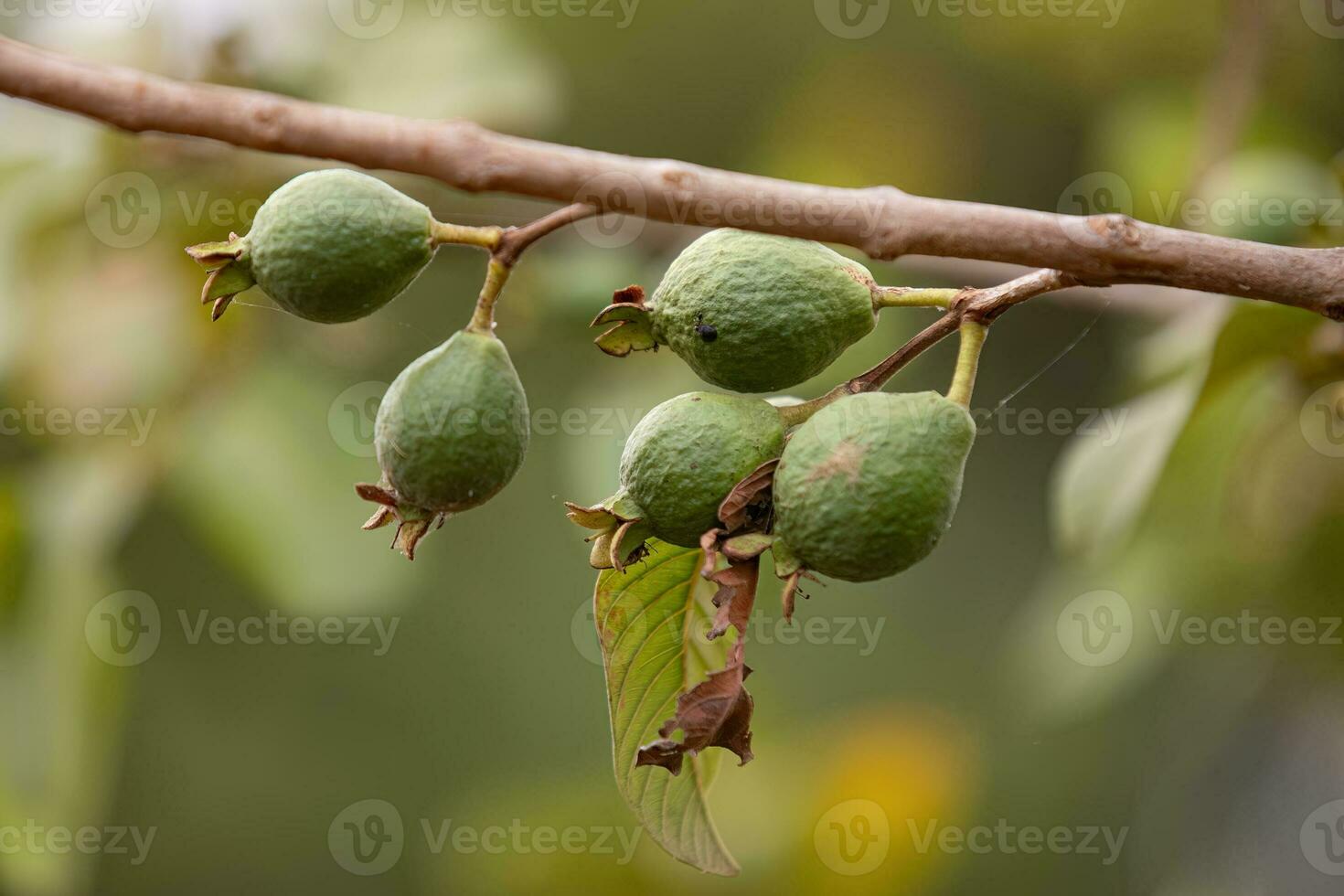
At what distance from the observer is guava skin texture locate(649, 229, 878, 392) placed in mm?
1444

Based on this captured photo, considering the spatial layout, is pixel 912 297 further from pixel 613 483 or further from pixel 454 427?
pixel 613 483

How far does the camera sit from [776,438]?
147 cm

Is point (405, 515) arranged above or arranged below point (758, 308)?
below

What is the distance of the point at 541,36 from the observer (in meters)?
4.11

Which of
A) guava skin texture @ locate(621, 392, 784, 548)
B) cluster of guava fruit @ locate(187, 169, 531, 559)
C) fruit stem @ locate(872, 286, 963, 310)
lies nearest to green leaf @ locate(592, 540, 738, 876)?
guava skin texture @ locate(621, 392, 784, 548)

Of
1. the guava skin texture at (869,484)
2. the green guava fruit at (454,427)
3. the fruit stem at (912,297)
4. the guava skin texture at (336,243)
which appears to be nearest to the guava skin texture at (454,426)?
the green guava fruit at (454,427)

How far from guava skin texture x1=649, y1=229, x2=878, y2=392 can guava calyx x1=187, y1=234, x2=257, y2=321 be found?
1.64 ft

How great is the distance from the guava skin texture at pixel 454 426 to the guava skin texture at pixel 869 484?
1.06 ft

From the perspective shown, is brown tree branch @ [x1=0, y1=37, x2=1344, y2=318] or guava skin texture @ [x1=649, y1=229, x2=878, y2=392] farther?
guava skin texture @ [x1=649, y1=229, x2=878, y2=392]

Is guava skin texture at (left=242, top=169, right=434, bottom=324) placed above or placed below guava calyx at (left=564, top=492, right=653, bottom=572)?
above

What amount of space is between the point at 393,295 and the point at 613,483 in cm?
114

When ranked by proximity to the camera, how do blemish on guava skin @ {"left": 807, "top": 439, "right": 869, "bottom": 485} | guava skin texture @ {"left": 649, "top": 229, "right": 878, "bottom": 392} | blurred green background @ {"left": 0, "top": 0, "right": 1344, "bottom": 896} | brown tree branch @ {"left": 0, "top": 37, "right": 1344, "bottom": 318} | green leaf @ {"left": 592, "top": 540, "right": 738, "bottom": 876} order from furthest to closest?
blurred green background @ {"left": 0, "top": 0, "right": 1344, "bottom": 896}
green leaf @ {"left": 592, "top": 540, "right": 738, "bottom": 876}
guava skin texture @ {"left": 649, "top": 229, "right": 878, "bottom": 392}
blemish on guava skin @ {"left": 807, "top": 439, "right": 869, "bottom": 485}
brown tree branch @ {"left": 0, "top": 37, "right": 1344, "bottom": 318}

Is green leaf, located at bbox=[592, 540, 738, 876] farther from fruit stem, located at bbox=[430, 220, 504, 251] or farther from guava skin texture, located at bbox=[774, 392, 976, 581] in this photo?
fruit stem, located at bbox=[430, 220, 504, 251]

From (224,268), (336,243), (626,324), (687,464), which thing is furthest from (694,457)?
(224,268)
